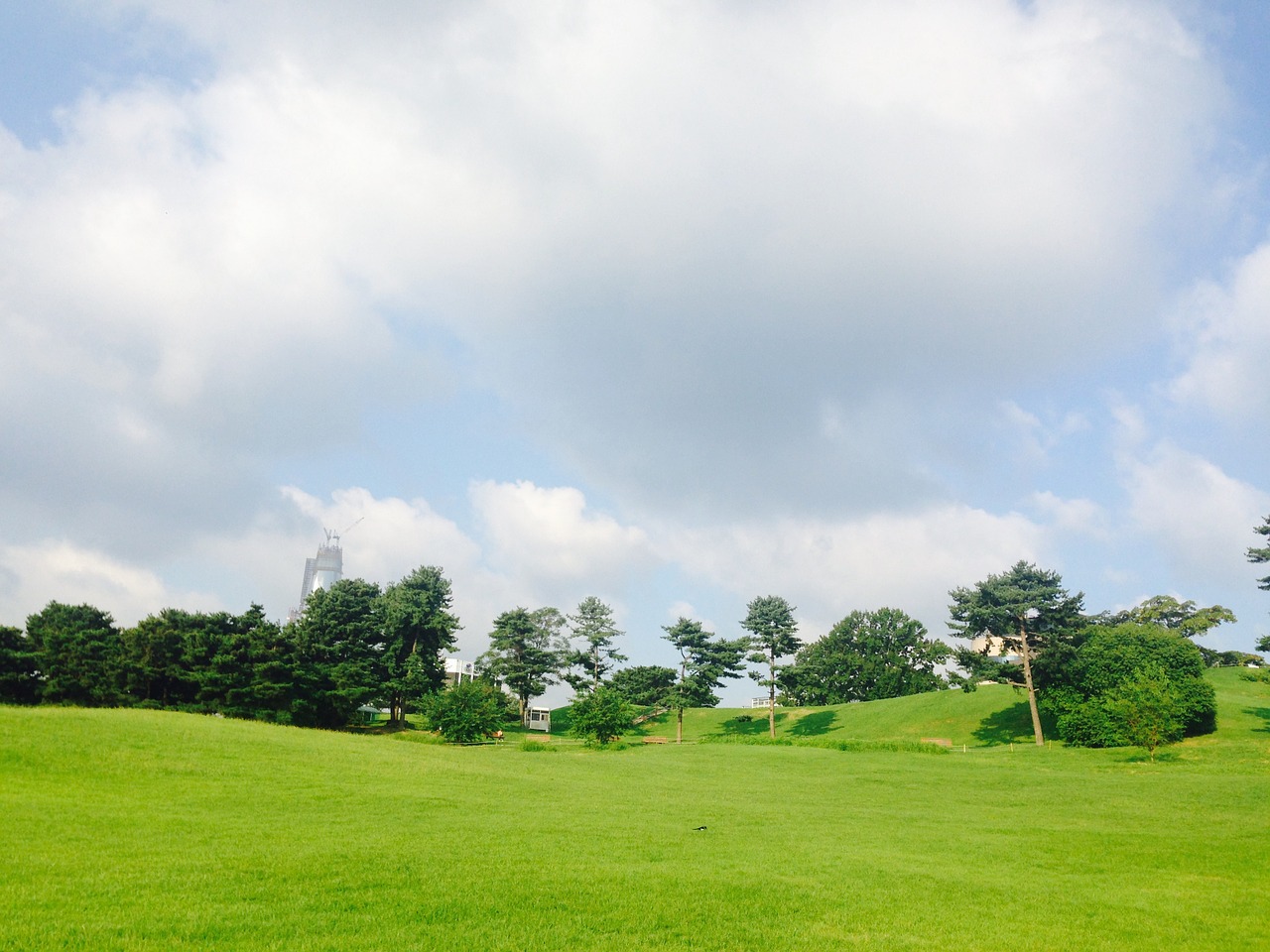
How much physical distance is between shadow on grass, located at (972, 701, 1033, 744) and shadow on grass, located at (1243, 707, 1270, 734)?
1565cm

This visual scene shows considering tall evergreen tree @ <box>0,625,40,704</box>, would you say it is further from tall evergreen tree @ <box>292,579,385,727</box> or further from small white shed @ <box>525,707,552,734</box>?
small white shed @ <box>525,707,552,734</box>

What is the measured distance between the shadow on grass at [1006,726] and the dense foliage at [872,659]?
41079 millimetres

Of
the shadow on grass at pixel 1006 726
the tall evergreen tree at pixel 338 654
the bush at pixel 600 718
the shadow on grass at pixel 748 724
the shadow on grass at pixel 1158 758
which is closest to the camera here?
the shadow on grass at pixel 1158 758

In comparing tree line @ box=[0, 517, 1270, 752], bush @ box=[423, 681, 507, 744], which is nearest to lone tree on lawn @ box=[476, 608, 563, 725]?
tree line @ box=[0, 517, 1270, 752]

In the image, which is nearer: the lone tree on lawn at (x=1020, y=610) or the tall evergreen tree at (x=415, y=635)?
the lone tree on lawn at (x=1020, y=610)

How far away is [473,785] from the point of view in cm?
3072

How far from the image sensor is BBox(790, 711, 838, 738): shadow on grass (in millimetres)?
81750

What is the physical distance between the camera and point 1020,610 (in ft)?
202

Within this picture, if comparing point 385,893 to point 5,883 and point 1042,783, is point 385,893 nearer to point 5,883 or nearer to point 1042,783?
point 5,883

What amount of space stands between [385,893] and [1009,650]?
6262 cm

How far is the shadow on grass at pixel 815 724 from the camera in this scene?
81750mm

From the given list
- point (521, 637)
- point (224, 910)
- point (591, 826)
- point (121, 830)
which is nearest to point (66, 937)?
point (224, 910)

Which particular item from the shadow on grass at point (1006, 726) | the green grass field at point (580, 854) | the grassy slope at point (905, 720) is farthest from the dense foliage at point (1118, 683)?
the green grass field at point (580, 854)

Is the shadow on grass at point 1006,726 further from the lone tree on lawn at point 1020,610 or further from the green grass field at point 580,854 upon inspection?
the green grass field at point 580,854
